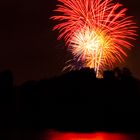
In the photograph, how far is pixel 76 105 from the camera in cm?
8506

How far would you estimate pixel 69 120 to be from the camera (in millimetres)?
82438

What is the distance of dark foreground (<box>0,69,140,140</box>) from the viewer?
81.2m

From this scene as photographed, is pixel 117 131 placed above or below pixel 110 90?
below

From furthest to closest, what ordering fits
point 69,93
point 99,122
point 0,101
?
1. point 0,101
2. point 69,93
3. point 99,122

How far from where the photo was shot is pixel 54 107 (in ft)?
284

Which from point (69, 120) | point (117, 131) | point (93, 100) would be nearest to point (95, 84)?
point (93, 100)

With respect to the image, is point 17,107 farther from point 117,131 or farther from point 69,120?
point 117,131

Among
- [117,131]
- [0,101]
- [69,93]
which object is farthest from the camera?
[0,101]

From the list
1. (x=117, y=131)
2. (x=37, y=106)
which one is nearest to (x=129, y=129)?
(x=117, y=131)

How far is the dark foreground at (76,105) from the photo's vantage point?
267 feet

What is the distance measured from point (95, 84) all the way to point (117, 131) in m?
13.6

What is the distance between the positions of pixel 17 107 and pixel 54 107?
24.9ft

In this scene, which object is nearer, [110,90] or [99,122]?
[99,122]

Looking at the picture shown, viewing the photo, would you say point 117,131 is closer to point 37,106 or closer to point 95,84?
point 95,84
